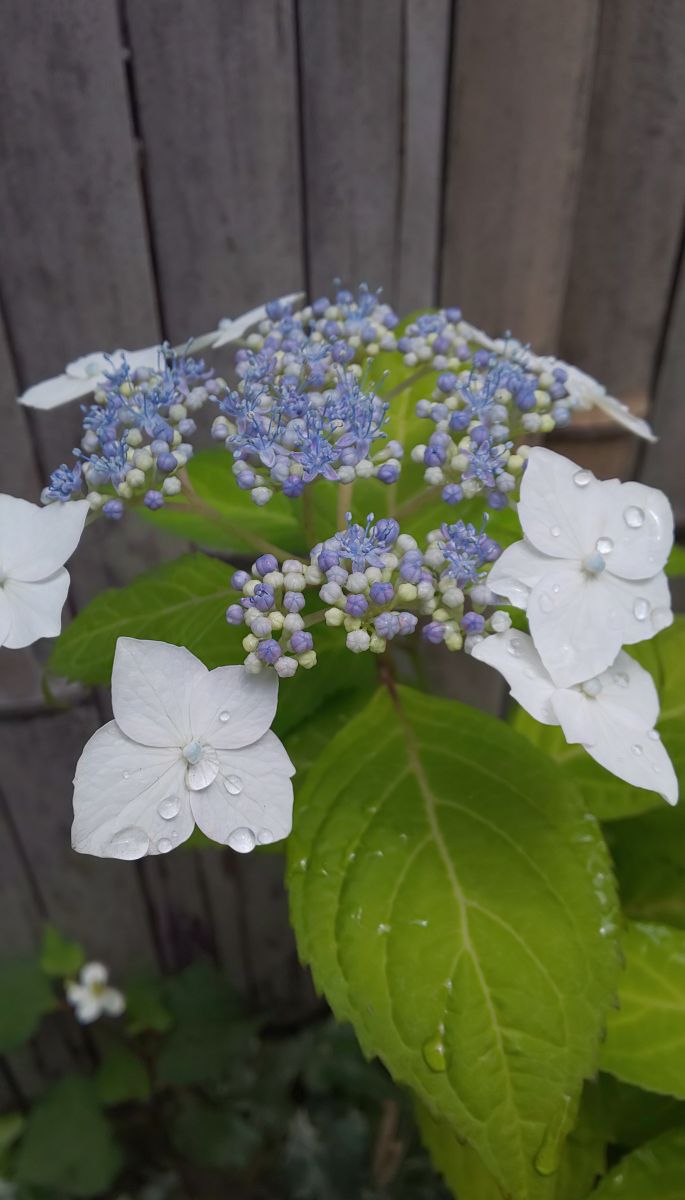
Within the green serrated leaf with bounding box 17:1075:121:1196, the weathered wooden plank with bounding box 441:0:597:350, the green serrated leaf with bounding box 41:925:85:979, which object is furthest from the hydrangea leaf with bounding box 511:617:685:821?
the green serrated leaf with bounding box 17:1075:121:1196

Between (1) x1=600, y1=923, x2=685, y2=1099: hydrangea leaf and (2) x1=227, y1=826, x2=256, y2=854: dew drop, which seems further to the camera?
(1) x1=600, y1=923, x2=685, y2=1099: hydrangea leaf

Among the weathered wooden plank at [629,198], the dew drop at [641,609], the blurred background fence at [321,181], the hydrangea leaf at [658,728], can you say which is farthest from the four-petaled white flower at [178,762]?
the weathered wooden plank at [629,198]

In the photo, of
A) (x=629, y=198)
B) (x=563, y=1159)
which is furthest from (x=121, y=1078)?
(x=629, y=198)

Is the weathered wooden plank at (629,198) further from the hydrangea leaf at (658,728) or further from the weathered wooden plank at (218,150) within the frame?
the hydrangea leaf at (658,728)

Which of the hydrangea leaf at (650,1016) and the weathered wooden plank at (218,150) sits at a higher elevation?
the weathered wooden plank at (218,150)

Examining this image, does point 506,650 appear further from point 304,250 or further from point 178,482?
point 304,250

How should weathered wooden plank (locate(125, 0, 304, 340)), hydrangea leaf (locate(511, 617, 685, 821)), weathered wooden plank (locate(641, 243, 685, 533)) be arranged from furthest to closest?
weathered wooden plank (locate(641, 243, 685, 533)) < weathered wooden plank (locate(125, 0, 304, 340)) < hydrangea leaf (locate(511, 617, 685, 821))

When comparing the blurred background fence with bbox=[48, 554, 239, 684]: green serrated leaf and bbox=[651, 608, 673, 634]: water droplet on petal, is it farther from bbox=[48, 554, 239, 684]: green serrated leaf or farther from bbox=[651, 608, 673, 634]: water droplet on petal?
bbox=[651, 608, 673, 634]: water droplet on petal

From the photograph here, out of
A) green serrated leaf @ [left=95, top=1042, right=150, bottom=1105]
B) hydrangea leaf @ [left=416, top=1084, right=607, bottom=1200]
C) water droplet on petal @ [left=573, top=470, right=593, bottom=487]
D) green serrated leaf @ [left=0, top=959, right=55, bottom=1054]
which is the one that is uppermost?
water droplet on petal @ [left=573, top=470, right=593, bottom=487]
